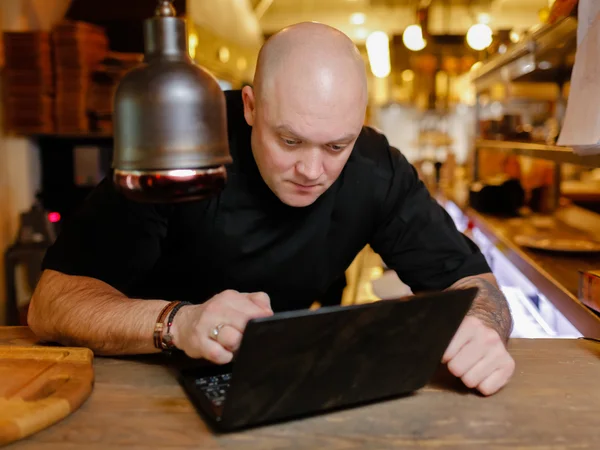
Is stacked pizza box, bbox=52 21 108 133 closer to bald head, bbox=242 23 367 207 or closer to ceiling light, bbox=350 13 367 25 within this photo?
bald head, bbox=242 23 367 207

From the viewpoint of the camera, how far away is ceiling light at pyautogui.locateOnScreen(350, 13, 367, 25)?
9344 millimetres

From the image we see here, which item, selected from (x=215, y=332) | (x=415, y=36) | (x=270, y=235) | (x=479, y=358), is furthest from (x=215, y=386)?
(x=415, y=36)

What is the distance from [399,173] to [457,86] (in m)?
6.84

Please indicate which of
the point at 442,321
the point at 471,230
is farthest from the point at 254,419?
the point at 471,230

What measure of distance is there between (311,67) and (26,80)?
235cm

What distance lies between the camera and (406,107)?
34.5ft

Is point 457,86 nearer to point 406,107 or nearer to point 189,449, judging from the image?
point 406,107

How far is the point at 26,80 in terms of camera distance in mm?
3082

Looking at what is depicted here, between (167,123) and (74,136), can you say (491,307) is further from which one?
(74,136)

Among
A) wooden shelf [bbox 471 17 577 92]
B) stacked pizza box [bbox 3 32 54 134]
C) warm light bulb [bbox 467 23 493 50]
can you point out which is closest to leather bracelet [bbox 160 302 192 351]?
wooden shelf [bbox 471 17 577 92]

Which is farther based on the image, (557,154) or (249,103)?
(557,154)

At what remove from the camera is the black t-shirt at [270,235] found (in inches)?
53.4

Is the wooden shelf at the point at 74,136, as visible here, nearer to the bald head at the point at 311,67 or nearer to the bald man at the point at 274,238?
the bald man at the point at 274,238

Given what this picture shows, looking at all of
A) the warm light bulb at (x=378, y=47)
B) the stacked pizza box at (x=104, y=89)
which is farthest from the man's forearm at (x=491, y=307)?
the warm light bulb at (x=378, y=47)
